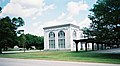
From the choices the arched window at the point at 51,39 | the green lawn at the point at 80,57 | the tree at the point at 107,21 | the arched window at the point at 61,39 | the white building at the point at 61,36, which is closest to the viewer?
the green lawn at the point at 80,57

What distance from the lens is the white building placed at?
60188 mm

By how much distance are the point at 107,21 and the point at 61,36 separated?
34.7 meters

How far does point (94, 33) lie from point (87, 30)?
10.1 ft

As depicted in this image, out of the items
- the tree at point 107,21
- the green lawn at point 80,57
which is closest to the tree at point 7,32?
the green lawn at point 80,57

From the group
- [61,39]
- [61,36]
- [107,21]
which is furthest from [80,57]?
[61,39]

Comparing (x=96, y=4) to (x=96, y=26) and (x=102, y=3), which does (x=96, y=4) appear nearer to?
(x=102, y=3)

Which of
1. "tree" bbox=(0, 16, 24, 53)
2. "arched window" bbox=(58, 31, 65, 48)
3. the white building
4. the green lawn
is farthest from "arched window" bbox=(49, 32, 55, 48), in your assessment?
the green lawn

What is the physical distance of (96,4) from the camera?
32.8m

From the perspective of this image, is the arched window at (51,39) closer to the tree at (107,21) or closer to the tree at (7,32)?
the tree at (7,32)

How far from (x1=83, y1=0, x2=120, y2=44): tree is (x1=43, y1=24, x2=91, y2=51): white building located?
Answer: 93.7ft

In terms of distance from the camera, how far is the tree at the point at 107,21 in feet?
90.7

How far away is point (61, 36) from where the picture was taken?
205ft

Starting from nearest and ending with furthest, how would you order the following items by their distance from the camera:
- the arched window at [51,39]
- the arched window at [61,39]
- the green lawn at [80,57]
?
the green lawn at [80,57], the arched window at [61,39], the arched window at [51,39]

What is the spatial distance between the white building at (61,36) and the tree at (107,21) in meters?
28.6
